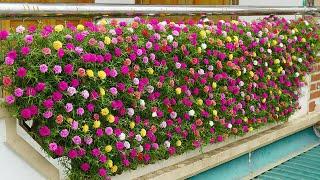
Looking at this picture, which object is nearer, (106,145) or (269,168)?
(106,145)

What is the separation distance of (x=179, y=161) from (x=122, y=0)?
254 cm

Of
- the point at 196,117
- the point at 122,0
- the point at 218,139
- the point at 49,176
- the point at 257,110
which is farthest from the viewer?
the point at 122,0

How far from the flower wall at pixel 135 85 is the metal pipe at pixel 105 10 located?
0.08 metres

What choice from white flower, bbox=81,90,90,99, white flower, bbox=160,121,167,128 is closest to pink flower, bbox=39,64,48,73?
white flower, bbox=81,90,90,99

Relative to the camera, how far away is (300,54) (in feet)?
17.7

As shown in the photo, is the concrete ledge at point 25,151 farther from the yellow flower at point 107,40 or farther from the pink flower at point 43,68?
the yellow flower at point 107,40

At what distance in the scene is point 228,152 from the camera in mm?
4414

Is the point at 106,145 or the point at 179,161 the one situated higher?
the point at 106,145

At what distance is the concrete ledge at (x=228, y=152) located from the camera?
150 inches

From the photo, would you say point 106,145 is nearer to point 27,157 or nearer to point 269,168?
point 27,157

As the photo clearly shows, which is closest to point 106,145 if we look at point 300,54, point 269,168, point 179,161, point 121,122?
point 121,122

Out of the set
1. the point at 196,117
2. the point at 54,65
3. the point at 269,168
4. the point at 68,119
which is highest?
the point at 54,65

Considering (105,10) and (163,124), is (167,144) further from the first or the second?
(105,10)

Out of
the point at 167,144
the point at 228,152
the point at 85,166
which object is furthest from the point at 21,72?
the point at 228,152
